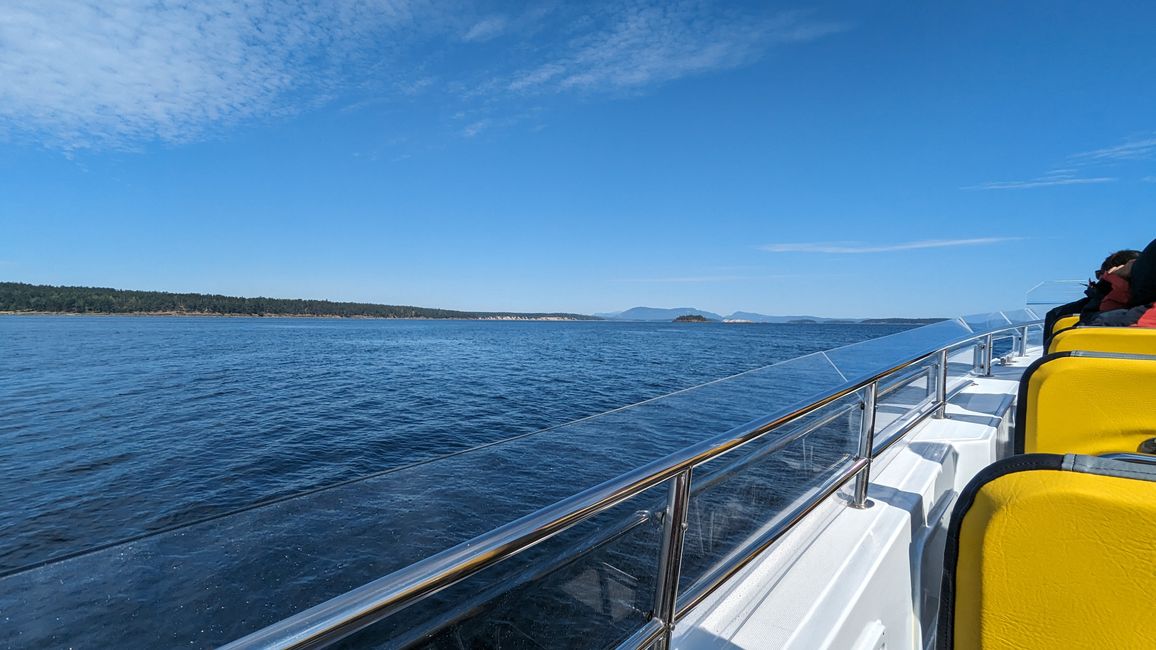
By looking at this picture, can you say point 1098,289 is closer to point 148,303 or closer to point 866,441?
point 866,441

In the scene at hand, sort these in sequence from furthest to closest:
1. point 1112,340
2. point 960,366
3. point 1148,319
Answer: point 960,366
point 1148,319
point 1112,340

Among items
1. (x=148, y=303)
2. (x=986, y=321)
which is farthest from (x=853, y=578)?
(x=148, y=303)

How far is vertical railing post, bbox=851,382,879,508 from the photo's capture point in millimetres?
2287

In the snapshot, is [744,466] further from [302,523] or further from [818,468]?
[302,523]

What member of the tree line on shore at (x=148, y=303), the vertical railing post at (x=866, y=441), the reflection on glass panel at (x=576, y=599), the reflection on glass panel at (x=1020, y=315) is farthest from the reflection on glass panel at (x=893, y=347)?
the tree line on shore at (x=148, y=303)

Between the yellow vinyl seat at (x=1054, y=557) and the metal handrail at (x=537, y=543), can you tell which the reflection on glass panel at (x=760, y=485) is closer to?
the metal handrail at (x=537, y=543)

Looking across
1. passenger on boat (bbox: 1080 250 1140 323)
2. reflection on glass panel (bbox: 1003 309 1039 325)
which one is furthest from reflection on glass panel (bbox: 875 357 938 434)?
reflection on glass panel (bbox: 1003 309 1039 325)

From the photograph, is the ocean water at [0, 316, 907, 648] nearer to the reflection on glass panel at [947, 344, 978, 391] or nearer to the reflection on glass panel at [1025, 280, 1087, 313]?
the reflection on glass panel at [947, 344, 978, 391]

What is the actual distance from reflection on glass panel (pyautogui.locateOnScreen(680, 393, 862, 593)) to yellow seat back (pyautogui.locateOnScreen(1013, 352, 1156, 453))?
0.67 meters

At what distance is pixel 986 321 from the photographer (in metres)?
7.16

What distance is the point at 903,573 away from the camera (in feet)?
6.54

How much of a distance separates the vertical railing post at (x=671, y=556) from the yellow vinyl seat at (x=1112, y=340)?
1980mm

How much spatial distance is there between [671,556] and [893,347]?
5.87m

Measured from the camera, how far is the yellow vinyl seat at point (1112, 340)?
6.94 ft
